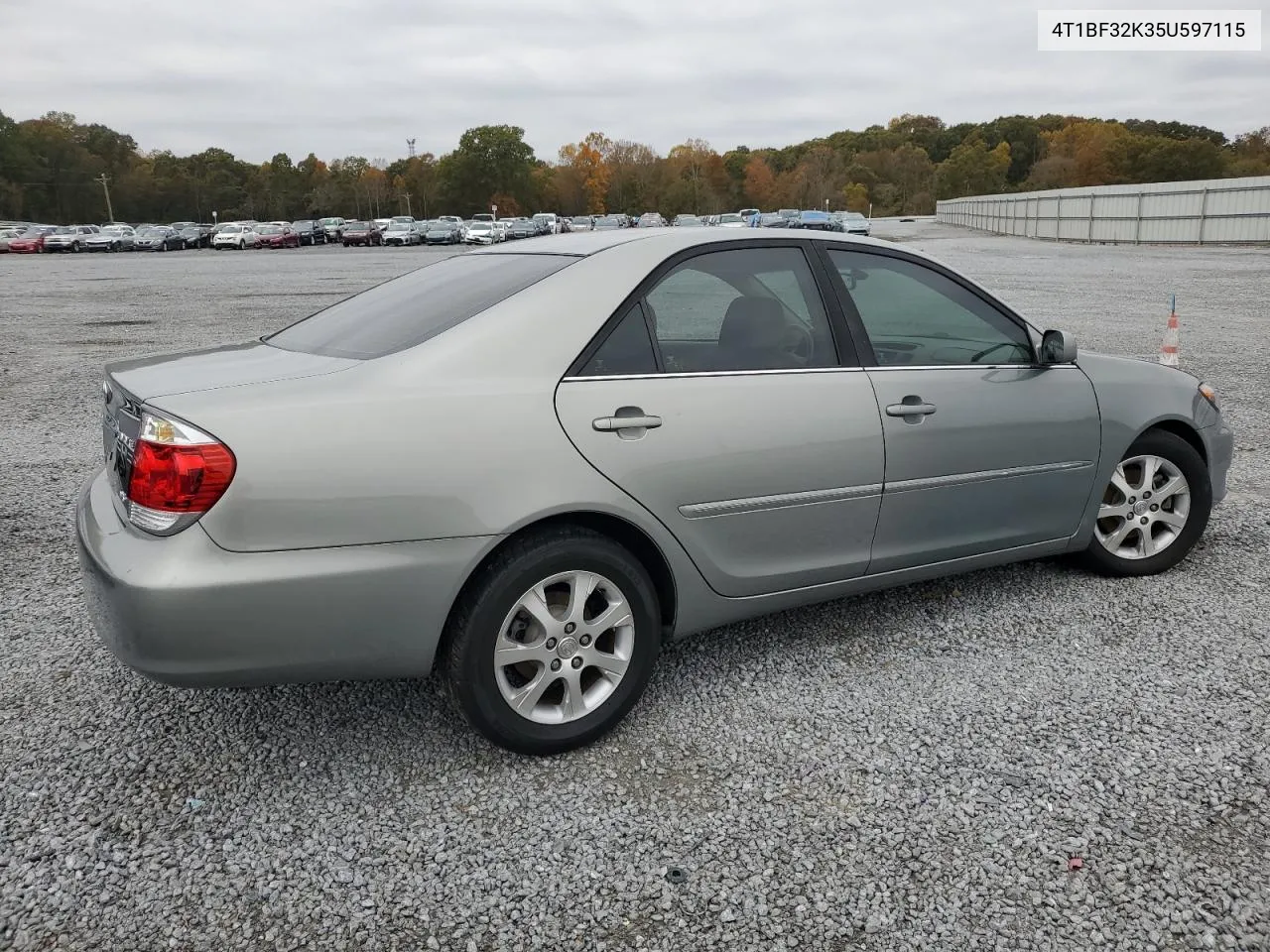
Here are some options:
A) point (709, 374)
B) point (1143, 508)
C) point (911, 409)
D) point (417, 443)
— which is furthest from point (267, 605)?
point (1143, 508)

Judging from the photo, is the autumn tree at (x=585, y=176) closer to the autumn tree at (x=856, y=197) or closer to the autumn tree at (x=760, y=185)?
the autumn tree at (x=760, y=185)

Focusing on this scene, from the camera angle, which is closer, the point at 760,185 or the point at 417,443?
the point at 417,443

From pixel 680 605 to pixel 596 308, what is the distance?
3.24 ft

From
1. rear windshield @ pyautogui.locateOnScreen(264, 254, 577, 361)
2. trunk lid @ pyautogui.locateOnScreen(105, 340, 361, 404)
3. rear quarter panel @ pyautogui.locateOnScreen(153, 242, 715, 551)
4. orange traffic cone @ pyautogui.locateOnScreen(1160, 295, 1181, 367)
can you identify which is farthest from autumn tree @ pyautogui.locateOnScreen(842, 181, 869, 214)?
rear quarter panel @ pyautogui.locateOnScreen(153, 242, 715, 551)

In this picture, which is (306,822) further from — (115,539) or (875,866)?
(875,866)

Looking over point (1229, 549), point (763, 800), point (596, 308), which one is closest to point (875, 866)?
point (763, 800)

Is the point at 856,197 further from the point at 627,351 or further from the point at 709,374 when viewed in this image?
the point at 627,351

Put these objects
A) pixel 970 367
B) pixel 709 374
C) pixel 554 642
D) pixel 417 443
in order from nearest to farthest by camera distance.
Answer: pixel 417 443, pixel 554 642, pixel 709 374, pixel 970 367

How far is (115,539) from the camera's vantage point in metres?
2.77

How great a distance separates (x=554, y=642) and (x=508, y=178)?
120 m

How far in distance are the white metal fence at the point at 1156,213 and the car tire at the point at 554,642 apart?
3601 cm

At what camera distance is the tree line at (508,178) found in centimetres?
10569

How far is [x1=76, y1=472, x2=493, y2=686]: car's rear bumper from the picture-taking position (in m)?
2.58

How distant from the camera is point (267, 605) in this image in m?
2.62
